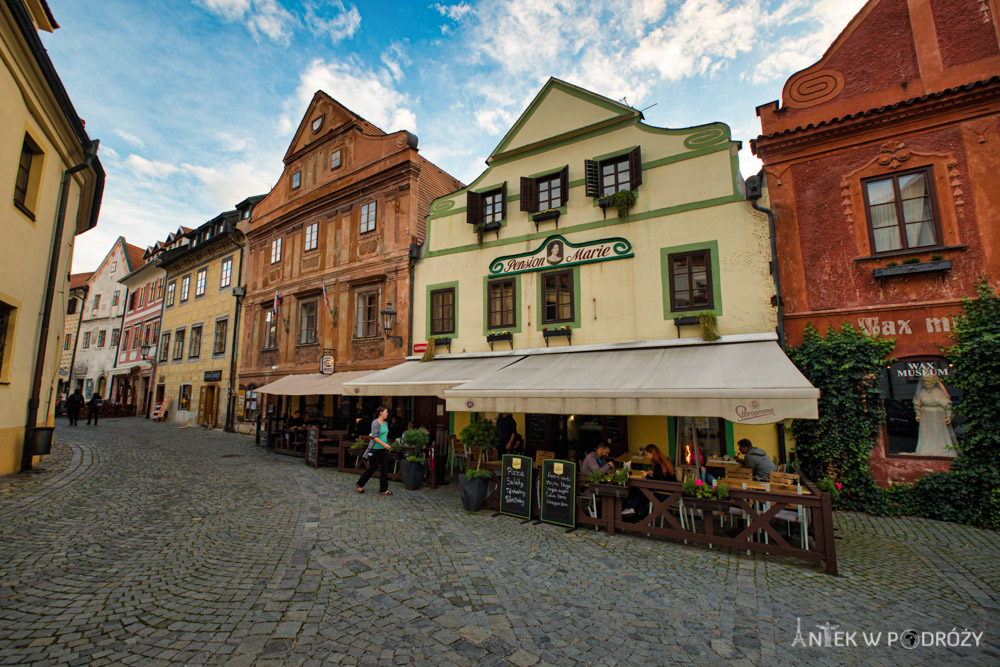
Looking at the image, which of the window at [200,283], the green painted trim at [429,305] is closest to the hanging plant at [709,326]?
the green painted trim at [429,305]

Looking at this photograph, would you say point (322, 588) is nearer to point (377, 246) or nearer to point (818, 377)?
point (818, 377)

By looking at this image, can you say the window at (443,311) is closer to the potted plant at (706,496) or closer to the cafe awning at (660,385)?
the cafe awning at (660,385)

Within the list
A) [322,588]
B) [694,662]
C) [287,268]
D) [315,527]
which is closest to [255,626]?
[322,588]

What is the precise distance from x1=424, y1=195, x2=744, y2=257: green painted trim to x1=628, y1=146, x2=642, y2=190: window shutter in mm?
736

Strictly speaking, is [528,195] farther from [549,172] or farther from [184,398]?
[184,398]

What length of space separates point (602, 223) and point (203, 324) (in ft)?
68.2

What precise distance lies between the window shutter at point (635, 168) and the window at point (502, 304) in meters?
3.90

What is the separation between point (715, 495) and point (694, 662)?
124 inches

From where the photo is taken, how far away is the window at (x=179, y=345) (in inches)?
954

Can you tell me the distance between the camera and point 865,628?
4199mm

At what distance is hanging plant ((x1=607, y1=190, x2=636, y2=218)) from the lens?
11031mm

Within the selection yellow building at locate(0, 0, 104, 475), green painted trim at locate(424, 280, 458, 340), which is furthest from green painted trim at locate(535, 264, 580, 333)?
yellow building at locate(0, 0, 104, 475)

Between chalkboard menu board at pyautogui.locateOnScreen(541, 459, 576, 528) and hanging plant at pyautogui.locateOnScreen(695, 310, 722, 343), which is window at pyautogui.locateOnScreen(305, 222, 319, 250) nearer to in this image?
chalkboard menu board at pyautogui.locateOnScreen(541, 459, 576, 528)

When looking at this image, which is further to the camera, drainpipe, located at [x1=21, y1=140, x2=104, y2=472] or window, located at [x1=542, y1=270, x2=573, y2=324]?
window, located at [x1=542, y1=270, x2=573, y2=324]
